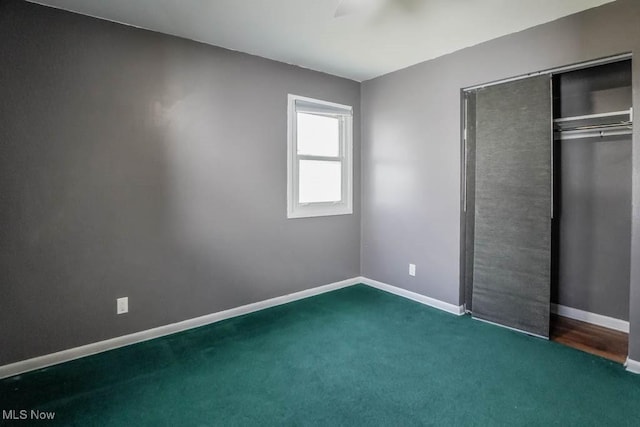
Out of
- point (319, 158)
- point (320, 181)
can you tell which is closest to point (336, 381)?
point (320, 181)

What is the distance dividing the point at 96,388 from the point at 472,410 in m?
2.26

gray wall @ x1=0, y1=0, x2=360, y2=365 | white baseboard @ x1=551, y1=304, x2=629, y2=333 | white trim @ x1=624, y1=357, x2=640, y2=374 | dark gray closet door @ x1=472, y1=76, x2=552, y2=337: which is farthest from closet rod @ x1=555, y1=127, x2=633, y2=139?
gray wall @ x1=0, y1=0, x2=360, y2=365

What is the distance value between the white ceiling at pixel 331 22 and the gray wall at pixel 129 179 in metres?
0.18

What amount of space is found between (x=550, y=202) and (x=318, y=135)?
2.35 meters

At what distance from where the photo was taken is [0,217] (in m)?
2.26

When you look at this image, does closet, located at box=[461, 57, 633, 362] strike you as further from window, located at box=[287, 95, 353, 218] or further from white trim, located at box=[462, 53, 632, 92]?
window, located at box=[287, 95, 353, 218]

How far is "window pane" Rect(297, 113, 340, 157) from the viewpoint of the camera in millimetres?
3793

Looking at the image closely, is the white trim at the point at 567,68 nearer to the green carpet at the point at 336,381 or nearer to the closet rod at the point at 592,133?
the closet rod at the point at 592,133

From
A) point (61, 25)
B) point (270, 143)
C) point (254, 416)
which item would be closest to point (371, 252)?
point (270, 143)

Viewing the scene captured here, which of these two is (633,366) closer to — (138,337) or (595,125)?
(595,125)

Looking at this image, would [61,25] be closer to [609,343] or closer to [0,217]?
[0,217]

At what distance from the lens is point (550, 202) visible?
278 cm

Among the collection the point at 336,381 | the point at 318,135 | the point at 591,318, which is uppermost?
the point at 318,135

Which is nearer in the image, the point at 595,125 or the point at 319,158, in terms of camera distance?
the point at 595,125
